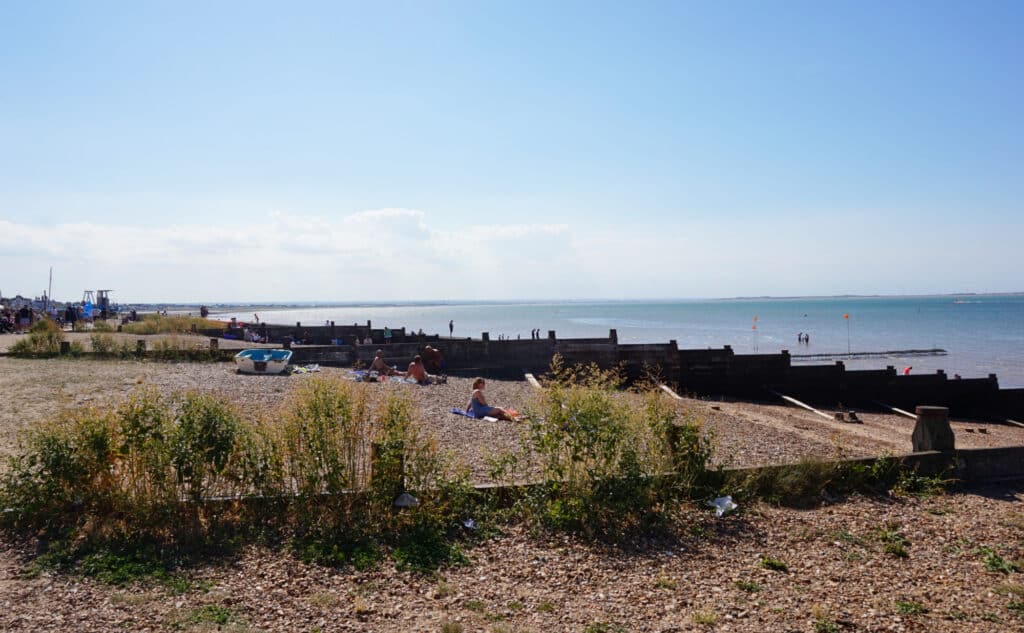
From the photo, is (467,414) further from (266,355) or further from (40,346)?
(40,346)

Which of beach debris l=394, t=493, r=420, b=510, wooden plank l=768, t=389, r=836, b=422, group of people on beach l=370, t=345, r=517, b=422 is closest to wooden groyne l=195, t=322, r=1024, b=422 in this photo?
wooden plank l=768, t=389, r=836, b=422

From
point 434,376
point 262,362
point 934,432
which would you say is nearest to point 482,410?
point 434,376

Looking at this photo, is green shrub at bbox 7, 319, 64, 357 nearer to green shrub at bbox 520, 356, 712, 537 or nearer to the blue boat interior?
the blue boat interior

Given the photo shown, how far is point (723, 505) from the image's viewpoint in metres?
7.94

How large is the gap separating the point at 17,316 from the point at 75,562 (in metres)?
38.6

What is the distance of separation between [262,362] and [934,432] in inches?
717

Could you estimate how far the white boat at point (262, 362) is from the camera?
2111 cm

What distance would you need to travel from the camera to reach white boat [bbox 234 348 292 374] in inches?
831

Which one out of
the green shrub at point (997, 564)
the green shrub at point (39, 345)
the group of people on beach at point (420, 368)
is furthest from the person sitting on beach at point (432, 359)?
the green shrub at point (997, 564)

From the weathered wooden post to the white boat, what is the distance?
1765 cm

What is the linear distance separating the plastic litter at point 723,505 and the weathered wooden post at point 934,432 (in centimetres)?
373

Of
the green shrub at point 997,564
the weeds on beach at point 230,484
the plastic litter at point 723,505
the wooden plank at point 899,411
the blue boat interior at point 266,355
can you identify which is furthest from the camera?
the blue boat interior at point 266,355

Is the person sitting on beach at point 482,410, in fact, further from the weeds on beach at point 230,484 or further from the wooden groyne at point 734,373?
the wooden groyne at point 734,373

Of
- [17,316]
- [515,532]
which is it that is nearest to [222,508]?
[515,532]
